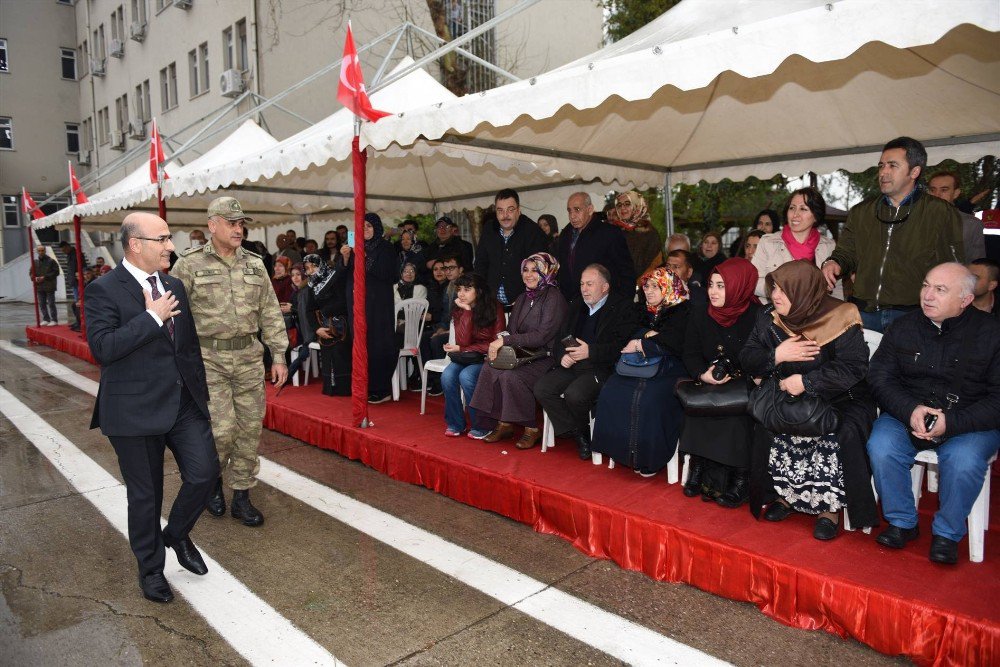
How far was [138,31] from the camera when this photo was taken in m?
22.5

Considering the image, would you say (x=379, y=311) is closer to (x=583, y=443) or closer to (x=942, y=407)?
(x=583, y=443)

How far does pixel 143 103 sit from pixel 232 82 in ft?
30.1

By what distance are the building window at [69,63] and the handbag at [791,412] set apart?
35.6 metres

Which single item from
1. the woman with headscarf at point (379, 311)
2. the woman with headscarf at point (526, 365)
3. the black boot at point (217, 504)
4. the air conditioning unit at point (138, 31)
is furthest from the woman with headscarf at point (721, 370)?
the air conditioning unit at point (138, 31)

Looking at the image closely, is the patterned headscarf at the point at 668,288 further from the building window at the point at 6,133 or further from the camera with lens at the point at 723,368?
the building window at the point at 6,133

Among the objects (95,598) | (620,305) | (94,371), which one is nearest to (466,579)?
(95,598)

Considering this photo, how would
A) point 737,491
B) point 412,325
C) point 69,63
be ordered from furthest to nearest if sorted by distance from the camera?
point 69,63, point 412,325, point 737,491

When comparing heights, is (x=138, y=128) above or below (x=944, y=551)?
above

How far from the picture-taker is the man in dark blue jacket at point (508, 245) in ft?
19.1

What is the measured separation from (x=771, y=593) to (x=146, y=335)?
2.95m

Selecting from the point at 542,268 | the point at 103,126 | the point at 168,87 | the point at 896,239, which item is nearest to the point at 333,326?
the point at 542,268

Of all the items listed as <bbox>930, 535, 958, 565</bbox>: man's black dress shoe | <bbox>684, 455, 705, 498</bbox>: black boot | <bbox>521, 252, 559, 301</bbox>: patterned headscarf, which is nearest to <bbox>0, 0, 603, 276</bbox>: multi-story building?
<bbox>521, 252, 559, 301</bbox>: patterned headscarf

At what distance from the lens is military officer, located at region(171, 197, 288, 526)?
12.7ft

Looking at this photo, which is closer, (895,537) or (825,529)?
(895,537)
